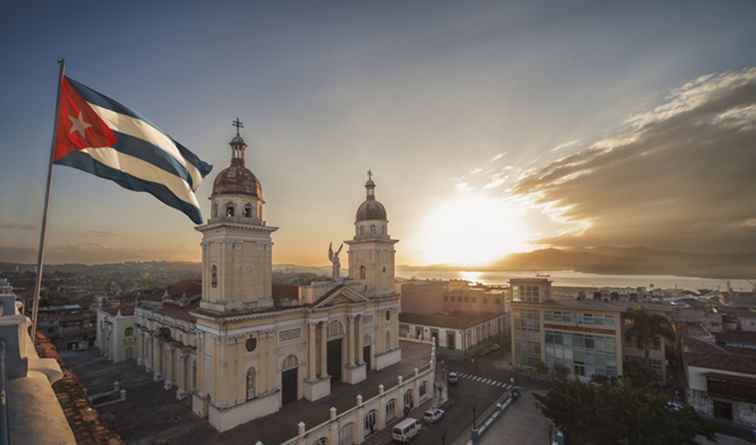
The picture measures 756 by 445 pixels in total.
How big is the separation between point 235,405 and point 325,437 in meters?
6.17

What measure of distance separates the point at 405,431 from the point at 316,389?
7.33 m

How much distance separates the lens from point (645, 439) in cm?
1745

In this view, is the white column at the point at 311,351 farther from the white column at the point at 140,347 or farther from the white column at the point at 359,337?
the white column at the point at 140,347

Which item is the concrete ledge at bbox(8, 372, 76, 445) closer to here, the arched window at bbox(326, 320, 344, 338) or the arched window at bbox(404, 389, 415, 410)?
the arched window at bbox(326, 320, 344, 338)

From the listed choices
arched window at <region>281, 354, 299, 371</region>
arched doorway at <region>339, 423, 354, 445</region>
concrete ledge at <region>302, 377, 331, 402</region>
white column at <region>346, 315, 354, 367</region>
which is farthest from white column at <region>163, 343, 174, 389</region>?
arched doorway at <region>339, 423, 354, 445</region>

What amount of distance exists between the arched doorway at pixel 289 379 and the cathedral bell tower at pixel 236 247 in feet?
15.9

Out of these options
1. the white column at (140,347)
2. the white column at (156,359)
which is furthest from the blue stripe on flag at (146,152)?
the white column at (140,347)

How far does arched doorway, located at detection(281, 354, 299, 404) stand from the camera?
83.5 ft

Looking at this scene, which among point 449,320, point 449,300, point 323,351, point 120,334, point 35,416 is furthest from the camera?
point 449,300

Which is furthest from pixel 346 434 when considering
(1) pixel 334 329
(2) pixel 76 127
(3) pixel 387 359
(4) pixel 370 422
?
(2) pixel 76 127

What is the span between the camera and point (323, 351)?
27.5 meters

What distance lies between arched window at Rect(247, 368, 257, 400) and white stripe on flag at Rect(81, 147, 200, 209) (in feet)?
51.4

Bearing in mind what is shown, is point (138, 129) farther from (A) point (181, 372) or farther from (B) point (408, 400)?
(B) point (408, 400)

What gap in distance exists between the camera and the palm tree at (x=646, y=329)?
3184 cm
